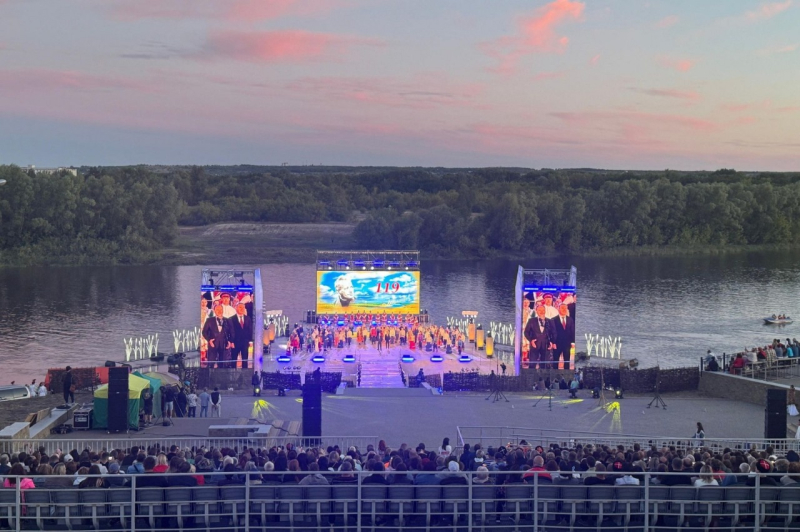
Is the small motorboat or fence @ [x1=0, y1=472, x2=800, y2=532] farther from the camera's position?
the small motorboat

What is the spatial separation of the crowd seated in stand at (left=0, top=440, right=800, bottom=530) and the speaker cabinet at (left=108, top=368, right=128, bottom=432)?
673 centimetres

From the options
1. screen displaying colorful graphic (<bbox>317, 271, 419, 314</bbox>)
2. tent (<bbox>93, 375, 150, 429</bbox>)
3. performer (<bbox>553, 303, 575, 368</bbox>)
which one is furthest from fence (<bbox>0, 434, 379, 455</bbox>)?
screen displaying colorful graphic (<bbox>317, 271, 419, 314</bbox>)

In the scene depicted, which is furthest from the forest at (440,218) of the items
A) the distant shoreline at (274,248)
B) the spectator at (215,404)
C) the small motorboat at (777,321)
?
the spectator at (215,404)

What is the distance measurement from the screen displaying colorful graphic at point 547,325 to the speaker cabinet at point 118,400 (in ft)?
53.3

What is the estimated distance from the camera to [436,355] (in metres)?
37.2

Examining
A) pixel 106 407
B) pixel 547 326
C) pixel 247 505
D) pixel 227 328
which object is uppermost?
pixel 247 505

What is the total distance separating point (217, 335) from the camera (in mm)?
32406

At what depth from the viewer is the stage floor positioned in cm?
3344

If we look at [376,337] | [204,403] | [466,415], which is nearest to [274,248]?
[376,337]

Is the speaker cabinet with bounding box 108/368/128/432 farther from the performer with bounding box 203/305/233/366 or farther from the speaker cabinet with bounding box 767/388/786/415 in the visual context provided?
the performer with bounding box 203/305/233/366

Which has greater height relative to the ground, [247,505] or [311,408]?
[247,505]

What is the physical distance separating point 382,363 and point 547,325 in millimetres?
7387

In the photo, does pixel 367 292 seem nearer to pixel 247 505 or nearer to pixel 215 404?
pixel 215 404

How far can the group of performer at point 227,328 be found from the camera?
3225 centimetres
